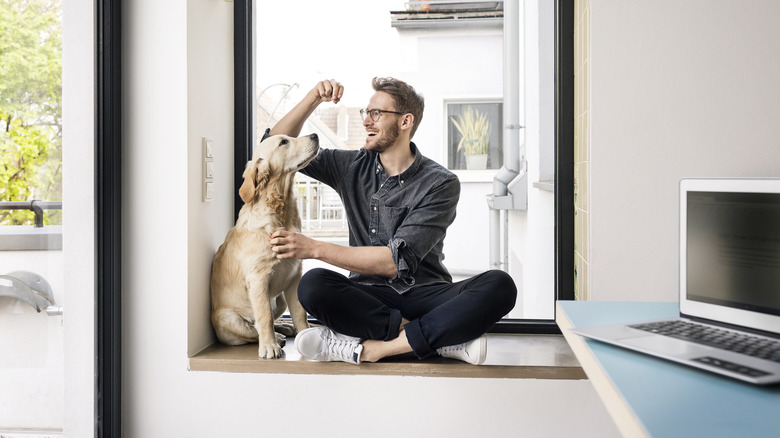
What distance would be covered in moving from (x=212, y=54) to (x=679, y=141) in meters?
1.59

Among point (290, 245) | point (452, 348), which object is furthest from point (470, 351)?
point (290, 245)

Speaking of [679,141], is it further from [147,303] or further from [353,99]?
[147,303]

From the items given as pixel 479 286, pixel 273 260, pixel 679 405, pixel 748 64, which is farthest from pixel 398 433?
pixel 748 64

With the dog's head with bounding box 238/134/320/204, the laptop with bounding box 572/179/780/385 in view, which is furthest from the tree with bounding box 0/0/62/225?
the laptop with bounding box 572/179/780/385

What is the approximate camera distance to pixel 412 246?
80.8 inches

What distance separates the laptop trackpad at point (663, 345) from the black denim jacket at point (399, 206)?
1.05 meters

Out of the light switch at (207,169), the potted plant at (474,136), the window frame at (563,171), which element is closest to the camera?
the light switch at (207,169)

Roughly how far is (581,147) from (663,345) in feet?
4.15

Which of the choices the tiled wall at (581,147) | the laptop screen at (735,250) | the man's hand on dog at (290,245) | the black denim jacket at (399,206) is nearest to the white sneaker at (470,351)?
the black denim jacket at (399,206)

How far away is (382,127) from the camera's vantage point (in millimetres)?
2217

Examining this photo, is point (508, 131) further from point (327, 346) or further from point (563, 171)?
point (327, 346)

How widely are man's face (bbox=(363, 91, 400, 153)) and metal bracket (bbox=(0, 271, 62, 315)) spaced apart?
1089 millimetres

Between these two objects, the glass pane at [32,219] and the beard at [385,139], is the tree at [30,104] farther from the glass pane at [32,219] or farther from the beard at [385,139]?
the beard at [385,139]

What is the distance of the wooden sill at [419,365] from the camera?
1.98 metres
